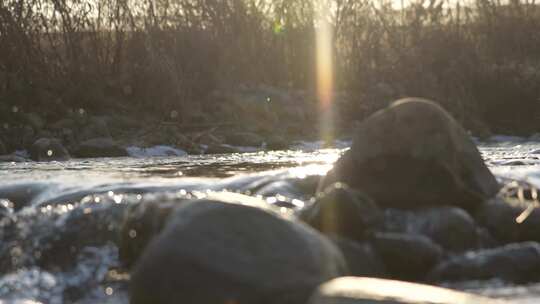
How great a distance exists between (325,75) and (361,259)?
10.1 metres

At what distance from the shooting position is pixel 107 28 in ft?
38.7

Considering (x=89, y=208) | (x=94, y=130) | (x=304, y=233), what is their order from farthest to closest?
(x=94, y=130)
(x=89, y=208)
(x=304, y=233)

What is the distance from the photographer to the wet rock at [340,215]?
12.6 ft

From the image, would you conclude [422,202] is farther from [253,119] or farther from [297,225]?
[253,119]

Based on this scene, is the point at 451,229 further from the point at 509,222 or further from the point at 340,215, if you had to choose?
the point at 340,215

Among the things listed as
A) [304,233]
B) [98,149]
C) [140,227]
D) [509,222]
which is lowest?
[98,149]

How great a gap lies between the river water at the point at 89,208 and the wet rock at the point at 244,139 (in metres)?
2.81

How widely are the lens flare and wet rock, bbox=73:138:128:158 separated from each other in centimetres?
300

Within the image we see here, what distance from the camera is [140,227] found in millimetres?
3969

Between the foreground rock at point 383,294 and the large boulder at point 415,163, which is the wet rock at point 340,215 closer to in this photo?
the large boulder at point 415,163

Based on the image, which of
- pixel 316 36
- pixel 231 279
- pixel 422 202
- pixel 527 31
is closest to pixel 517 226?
pixel 422 202

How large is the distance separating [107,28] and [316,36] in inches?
118

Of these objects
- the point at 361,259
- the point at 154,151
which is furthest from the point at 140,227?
the point at 154,151

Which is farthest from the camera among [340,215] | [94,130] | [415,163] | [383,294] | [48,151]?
[94,130]
